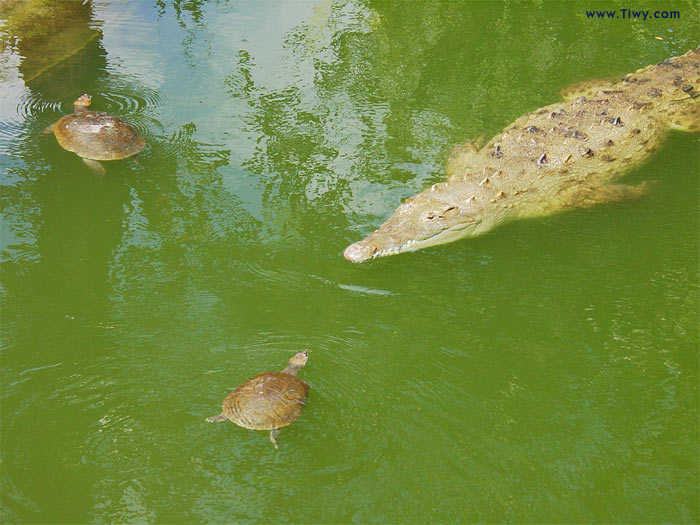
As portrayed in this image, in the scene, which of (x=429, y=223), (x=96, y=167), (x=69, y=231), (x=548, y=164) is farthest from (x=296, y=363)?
(x=548, y=164)

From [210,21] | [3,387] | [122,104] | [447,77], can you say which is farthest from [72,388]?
[210,21]

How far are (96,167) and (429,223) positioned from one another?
3523mm

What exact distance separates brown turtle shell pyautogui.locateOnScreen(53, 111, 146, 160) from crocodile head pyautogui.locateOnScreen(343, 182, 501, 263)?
285 centimetres

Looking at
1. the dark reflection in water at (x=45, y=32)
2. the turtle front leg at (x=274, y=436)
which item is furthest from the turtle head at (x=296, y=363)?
the dark reflection in water at (x=45, y=32)

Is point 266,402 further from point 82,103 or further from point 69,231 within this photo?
point 82,103

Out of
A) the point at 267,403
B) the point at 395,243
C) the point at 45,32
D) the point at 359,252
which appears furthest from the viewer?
the point at 45,32

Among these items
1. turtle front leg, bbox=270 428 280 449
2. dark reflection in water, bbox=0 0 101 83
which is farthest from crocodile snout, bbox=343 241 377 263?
dark reflection in water, bbox=0 0 101 83

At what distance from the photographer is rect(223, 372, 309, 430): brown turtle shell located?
3.69m

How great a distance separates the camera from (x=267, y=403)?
372cm

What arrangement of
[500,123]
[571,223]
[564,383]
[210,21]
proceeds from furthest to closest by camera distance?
[210,21] → [500,123] → [571,223] → [564,383]

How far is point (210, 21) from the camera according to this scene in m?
9.14

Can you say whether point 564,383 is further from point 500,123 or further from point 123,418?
point 500,123

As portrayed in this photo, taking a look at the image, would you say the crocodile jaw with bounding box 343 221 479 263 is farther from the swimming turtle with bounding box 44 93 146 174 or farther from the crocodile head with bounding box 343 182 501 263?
the swimming turtle with bounding box 44 93 146 174

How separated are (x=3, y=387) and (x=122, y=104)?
4332 millimetres
